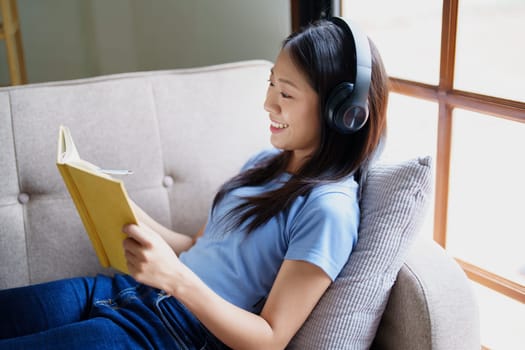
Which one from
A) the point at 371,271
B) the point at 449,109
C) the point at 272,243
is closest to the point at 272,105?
the point at 272,243

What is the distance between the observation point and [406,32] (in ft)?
5.56

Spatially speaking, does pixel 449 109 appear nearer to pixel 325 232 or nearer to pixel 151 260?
pixel 325 232

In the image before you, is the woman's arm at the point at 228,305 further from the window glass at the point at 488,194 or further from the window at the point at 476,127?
the window glass at the point at 488,194

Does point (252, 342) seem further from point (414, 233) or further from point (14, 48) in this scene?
point (14, 48)

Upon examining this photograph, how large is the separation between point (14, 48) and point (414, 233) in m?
1.37

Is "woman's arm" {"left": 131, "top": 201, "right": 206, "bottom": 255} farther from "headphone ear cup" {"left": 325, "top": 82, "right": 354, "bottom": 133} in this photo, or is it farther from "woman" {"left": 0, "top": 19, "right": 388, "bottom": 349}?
"headphone ear cup" {"left": 325, "top": 82, "right": 354, "bottom": 133}

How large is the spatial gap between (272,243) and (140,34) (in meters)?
1.14

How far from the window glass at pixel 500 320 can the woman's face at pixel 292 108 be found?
0.57 meters

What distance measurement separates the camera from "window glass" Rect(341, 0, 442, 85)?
5.23 feet

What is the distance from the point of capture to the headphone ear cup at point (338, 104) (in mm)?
1206

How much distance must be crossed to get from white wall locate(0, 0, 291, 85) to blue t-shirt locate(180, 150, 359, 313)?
2.78 ft

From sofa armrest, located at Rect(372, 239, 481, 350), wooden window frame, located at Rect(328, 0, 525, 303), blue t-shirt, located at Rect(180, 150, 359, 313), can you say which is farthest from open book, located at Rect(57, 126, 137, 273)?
wooden window frame, located at Rect(328, 0, 525, 303)

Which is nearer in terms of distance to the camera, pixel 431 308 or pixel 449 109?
pixel 431 308

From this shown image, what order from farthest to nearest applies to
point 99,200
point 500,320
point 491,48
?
point 500,320 → point 491,48 → point 99,200
